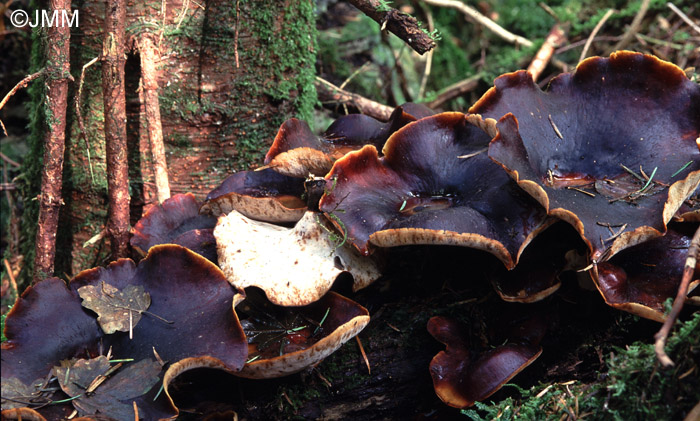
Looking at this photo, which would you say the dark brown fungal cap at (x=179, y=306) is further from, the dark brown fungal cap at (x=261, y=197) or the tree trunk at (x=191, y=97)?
the tree trunk at (x=191, y=97)

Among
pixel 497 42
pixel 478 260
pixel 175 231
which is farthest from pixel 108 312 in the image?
pixel 497 42

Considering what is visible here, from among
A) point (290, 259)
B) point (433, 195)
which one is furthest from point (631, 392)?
point (290, 259)

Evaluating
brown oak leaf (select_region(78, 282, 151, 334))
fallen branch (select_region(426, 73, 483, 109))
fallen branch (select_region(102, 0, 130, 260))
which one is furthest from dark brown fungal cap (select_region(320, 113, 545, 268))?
fallen branch (select_region(426, 73, 483, 109))

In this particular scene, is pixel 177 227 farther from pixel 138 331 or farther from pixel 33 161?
pixel 33 161

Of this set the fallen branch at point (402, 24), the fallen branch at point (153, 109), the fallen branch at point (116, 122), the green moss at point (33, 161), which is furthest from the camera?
the green moss at point (33, 161)

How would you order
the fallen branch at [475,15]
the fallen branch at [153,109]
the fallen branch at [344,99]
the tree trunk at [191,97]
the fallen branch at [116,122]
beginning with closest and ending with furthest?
1. the fallen branch at [116,122]
2. the fallen branch at [153,109]
3. the tree trunk at [191,97]
4. the fallen branch at [344,99]
5. the fallen branch at [475,15]

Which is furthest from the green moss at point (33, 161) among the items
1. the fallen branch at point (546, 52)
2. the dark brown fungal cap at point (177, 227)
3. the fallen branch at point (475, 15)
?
the fallen branch at point (546, 52)
